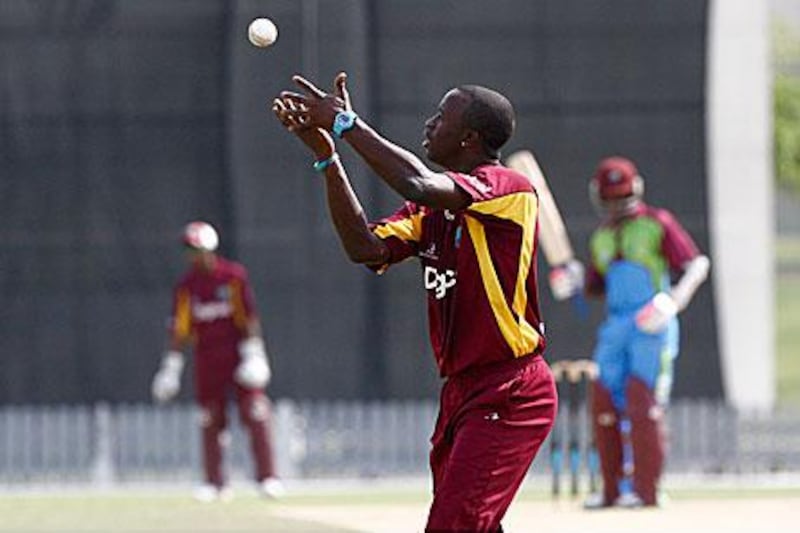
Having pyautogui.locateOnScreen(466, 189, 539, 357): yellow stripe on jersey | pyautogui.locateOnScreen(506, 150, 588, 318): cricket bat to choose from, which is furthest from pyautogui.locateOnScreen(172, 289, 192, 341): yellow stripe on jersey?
pyautogui.locateOnScreen(466, 189, 539, 357): yellow stripe on jersey

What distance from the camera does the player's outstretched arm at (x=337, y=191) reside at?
27.2 feet

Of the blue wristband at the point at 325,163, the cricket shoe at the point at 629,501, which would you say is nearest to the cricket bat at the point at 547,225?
the cricket shoe at the point at 629,501

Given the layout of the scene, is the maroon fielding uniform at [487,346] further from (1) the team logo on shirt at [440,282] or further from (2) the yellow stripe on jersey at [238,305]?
(2) the yellow stripe on jersey at [238,305]

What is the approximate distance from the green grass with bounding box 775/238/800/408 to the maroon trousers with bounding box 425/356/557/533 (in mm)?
28221

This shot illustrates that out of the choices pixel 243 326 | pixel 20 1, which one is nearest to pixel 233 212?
pixel 243 326

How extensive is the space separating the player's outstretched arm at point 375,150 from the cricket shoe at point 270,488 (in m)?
10.4

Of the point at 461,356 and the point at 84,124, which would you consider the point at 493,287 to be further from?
the point at 84,124

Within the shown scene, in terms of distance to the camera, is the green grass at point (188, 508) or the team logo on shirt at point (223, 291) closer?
the green grass at point (188, 508)

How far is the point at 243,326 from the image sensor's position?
18.6 meters

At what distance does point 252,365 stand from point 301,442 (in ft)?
5.31

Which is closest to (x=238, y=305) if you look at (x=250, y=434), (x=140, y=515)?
(x=250, y=434)

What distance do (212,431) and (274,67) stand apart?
2.70 metres

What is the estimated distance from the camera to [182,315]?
18.7 m

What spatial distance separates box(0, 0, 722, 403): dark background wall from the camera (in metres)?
19.1
